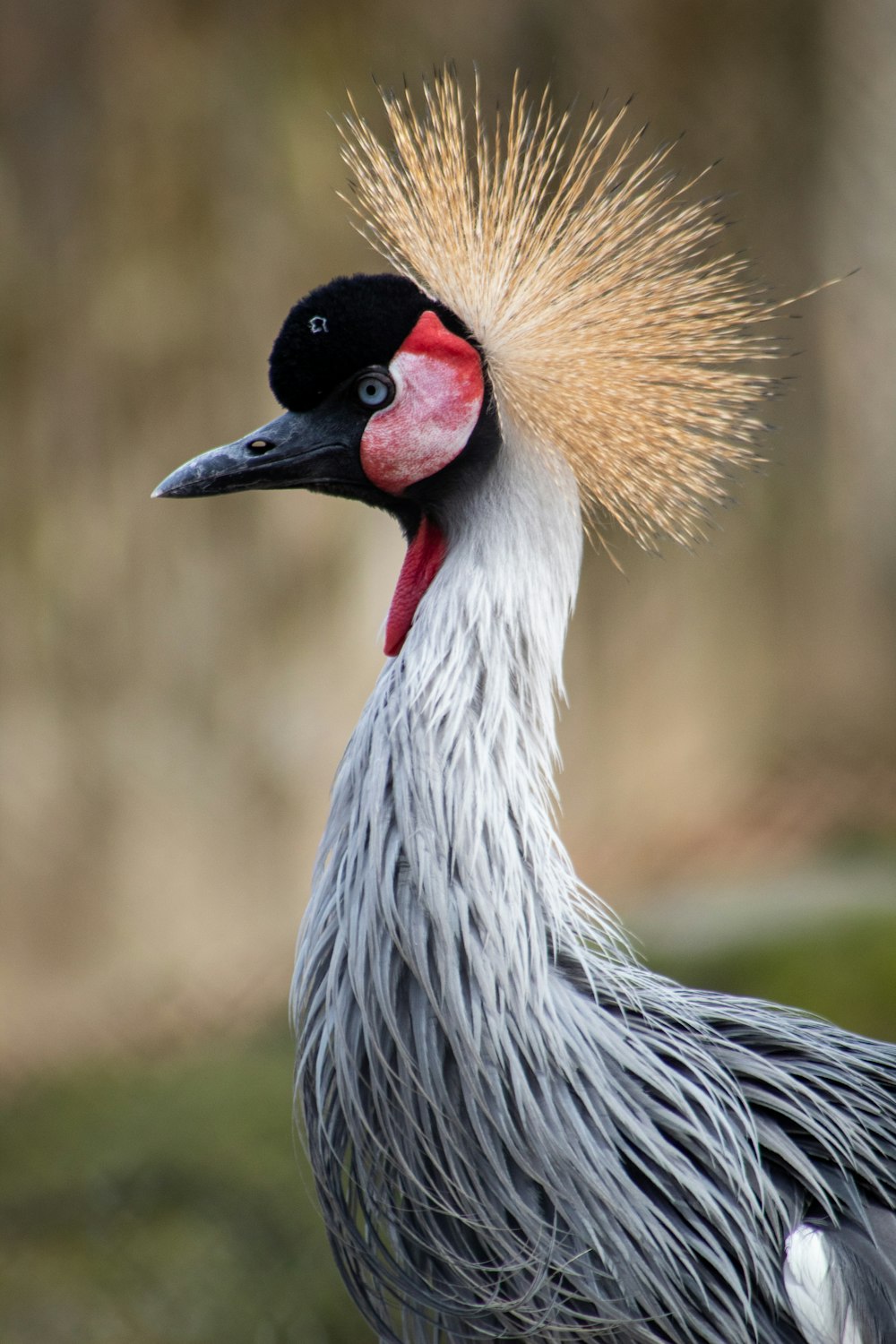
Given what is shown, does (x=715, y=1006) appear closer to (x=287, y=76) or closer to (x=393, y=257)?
(x=393, y=257)

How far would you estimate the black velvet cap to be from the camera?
4.04 ft

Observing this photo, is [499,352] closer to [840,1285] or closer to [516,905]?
[516,905]

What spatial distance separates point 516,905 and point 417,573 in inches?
12.8

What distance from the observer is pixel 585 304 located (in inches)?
52.2

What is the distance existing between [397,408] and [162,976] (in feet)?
6.78

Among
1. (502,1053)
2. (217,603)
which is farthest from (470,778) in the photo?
(217,603)

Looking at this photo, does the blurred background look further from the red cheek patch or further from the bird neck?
the red cheek patch

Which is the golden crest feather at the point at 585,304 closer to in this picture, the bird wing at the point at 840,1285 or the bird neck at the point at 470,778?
the bird neck at the point at 470,778

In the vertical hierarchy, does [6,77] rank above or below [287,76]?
above

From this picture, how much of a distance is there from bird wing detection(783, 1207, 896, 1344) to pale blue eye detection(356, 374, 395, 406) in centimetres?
79

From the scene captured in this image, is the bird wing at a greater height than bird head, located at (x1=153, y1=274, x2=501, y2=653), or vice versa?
bird head, located at (x1=153, y1=274, x2=501, y2=653)

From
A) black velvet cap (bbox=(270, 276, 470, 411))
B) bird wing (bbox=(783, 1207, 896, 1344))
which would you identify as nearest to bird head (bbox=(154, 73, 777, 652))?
black velvet cap (bbox=(270, 276, 470, 411))

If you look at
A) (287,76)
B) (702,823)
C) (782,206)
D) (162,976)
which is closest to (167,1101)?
(162,976)

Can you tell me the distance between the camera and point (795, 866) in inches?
135
